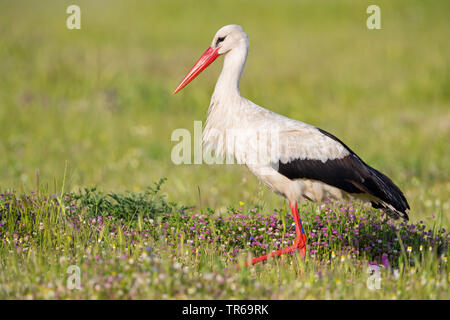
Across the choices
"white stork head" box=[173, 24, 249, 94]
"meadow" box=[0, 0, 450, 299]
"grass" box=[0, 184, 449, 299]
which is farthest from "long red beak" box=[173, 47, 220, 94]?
"grass" box=[0, 184, 449, 299]

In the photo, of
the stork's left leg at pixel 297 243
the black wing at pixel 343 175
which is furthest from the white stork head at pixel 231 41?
the stork's left leg at pixel 297 243

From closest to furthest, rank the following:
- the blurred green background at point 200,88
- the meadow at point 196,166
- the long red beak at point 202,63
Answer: the meadow at point 196,166 → the long red beak at point 202,63 → the blurred green background at point 200,88

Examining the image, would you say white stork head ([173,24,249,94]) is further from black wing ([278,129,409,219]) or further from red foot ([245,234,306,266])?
red foot ([245,234,306,266])

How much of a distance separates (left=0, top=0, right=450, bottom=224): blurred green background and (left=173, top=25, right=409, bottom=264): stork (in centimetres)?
48

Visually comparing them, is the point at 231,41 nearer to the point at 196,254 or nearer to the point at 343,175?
the point at 343,175

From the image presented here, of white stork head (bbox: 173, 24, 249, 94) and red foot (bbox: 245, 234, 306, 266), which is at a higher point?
white stork head (bbox: 173, 24, 249, 94)

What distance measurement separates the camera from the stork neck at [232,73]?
201 inches

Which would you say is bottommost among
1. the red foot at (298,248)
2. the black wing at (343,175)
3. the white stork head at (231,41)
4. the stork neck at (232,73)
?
the red foot at (298,248)

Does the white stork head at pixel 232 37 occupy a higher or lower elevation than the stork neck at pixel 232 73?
higher

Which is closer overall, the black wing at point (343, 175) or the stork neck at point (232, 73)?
the black wing at point (343, 175)

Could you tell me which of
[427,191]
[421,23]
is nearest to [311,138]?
[427,191]

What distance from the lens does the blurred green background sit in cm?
854

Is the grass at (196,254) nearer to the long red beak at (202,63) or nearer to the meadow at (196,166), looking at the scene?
the meadow at (196,166)
